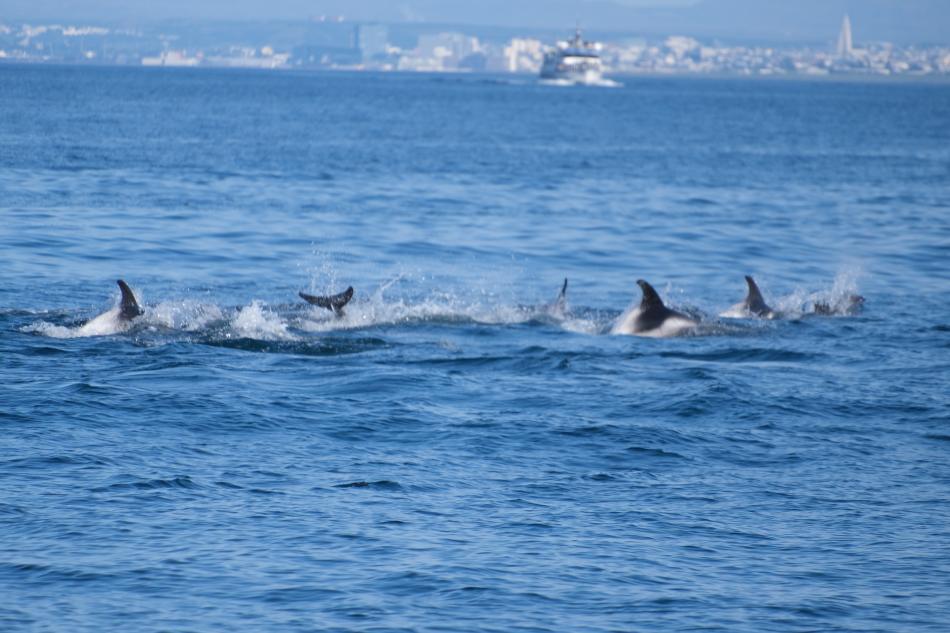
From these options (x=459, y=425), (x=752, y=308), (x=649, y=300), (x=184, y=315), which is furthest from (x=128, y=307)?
(x=752, y=308)

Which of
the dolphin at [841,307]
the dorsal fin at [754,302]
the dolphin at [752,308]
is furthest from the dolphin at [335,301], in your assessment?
the dolphin at [841,307]

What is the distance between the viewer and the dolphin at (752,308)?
24062mm

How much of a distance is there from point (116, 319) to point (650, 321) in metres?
8.41

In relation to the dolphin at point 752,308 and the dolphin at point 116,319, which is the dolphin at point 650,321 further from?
the dolphin at point 116,319

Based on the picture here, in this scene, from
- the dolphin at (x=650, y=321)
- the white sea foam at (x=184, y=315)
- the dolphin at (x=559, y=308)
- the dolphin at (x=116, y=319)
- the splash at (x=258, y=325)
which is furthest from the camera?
the dolphin at (x=559, y=308)

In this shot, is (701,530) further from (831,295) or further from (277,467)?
(831,295)

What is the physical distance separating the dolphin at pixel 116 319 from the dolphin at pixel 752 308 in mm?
10425

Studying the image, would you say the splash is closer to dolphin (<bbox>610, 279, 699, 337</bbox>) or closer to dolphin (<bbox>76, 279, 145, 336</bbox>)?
dolphin (<bbox>76, 279, 145, 336</bbox>)

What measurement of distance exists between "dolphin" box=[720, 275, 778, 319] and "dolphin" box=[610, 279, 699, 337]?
214 centimetres

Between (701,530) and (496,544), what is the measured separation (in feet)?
6.52

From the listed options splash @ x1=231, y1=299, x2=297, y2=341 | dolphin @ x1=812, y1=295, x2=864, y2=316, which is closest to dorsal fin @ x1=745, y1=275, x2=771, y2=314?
dolphin @ x1=812, y1=295, x2=864, y2=316

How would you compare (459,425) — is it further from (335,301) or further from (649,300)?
(649,300)

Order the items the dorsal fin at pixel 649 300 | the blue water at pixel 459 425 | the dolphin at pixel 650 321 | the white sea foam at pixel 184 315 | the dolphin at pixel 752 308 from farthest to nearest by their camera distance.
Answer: the dolphin at pixel 752 308, the dolphin at pixel 650 321, the dorsal fin at pixel 649 300, the white sea foam at pixel 184 315, the blue water at pixel 459 425

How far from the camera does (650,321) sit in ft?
72.3
